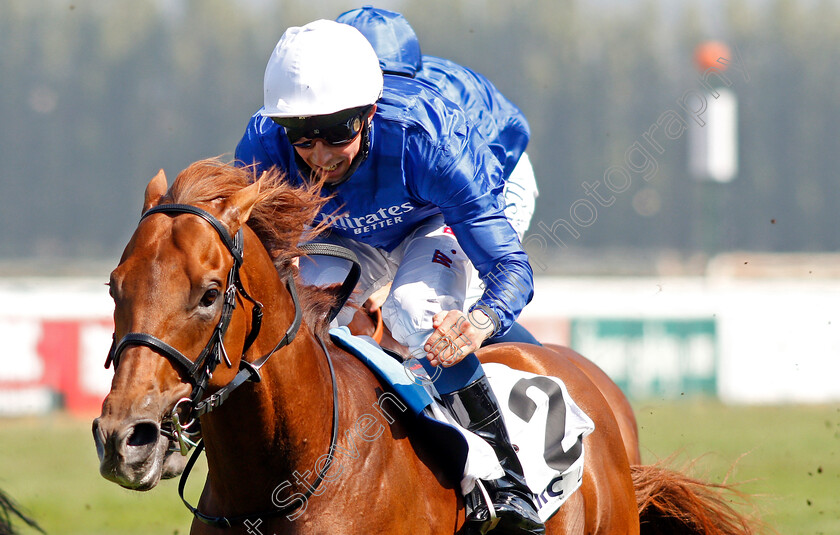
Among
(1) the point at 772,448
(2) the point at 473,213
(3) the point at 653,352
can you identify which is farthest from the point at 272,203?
(3) the point at 653,352

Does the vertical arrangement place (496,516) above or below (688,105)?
above

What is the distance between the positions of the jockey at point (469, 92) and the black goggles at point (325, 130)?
0.67 m

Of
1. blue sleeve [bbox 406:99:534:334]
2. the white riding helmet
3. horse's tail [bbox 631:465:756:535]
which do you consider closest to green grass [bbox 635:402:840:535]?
horse's tail [bbox 631:465:756:535]

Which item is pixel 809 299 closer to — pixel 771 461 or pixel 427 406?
pixel 771 461

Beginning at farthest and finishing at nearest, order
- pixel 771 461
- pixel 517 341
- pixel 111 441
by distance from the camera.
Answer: pixel 771 461 → pixel 517 341 → pixel 111 441

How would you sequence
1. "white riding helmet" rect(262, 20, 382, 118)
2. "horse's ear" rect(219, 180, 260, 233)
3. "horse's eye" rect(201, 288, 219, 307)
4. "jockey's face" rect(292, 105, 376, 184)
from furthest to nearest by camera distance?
1. "jockey's face" rect(292, 105, 376, 184)
2. "white riding helmet" rect(262, 20, 382, 118)
3. "horse's ear" rect(219, 180, 260, 233)
4. "horse's eye" rect(201, 288, 219, 307)

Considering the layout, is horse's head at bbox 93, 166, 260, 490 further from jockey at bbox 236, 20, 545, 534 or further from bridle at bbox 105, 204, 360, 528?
jockey at bbox 236, 20, 545, 534

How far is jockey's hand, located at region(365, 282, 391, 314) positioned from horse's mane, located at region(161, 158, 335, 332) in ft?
1.38

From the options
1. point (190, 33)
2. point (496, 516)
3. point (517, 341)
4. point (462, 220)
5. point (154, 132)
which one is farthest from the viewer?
point (190, 33)

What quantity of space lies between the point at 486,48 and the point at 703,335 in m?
14.8

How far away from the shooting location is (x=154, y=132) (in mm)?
22484

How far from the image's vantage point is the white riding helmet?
2.64 meters

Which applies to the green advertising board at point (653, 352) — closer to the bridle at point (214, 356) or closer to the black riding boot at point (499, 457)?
the black riding boot at point (499, 457)

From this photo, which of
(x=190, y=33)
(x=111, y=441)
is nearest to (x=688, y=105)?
(x=190, y=33)
